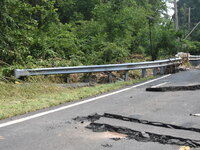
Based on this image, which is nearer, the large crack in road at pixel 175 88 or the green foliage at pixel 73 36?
the large crack in road at pixel 175 88

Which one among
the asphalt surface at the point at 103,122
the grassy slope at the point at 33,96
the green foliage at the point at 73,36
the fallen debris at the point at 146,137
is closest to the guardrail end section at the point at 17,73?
the grassy slope at the point at 33,96

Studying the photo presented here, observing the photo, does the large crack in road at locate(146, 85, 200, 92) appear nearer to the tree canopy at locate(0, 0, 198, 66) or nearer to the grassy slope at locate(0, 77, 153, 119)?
the grassy slope at locate(0, 77, 153, 119)

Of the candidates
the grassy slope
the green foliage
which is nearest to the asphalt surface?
the grassy slope

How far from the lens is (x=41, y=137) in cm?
394

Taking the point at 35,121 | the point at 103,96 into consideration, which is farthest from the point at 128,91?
the point at 35,121

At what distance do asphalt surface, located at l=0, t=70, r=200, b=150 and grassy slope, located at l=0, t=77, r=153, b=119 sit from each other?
0.57 metres

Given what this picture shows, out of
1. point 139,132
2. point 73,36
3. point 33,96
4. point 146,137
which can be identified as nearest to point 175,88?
point 33,96

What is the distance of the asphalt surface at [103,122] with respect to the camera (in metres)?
3.58

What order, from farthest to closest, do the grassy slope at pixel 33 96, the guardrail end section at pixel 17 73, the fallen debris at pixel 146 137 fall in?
1. the guardrail end section at pixel 17 73
2. the grassy slope at pixel 33 96
3. the fallen debris at pixel 146 137

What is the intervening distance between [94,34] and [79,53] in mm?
3515

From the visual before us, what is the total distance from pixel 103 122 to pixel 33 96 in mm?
3151

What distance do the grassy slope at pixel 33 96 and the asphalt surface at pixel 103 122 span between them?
0.57 meters

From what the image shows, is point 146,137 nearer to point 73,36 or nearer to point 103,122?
point 103,122

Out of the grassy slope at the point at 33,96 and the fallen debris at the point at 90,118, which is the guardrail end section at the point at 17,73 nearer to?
the grassy slope at the point at 33,96
